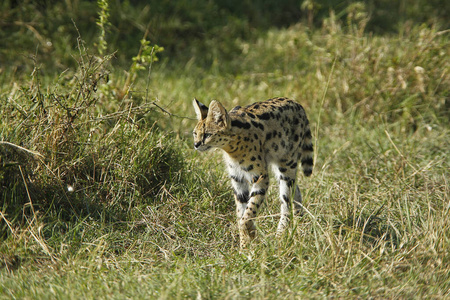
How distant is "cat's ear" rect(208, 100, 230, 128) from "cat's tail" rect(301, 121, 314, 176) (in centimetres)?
110

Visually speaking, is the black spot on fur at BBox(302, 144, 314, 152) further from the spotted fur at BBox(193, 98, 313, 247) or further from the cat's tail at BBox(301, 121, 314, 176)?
the spotted fur at BBox(193, 98, 313, 247)

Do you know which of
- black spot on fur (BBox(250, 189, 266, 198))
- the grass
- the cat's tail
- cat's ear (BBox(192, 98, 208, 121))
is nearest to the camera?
the grass

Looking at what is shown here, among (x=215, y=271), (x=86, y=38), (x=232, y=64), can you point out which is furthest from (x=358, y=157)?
(x=86, y=38)

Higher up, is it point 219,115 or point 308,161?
point 219,115

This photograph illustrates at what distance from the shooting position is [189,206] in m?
4.80

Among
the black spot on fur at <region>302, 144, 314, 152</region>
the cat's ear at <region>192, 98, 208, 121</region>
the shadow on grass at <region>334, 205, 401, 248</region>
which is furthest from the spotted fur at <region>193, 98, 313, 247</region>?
the shadow on grass at <region>334, 205, 401, 248</region>

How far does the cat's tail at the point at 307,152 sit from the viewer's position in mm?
5220

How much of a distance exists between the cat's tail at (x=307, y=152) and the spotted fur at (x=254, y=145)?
0.10 m

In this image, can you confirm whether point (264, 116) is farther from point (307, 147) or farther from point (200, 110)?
point (307, 147)

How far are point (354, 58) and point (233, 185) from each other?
3034 mm

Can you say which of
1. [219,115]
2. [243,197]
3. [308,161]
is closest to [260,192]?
[243,197]

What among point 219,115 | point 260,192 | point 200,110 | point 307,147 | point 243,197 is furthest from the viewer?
point 307,147

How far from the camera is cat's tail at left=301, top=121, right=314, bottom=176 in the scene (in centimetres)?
522

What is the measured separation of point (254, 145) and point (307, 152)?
83cm
